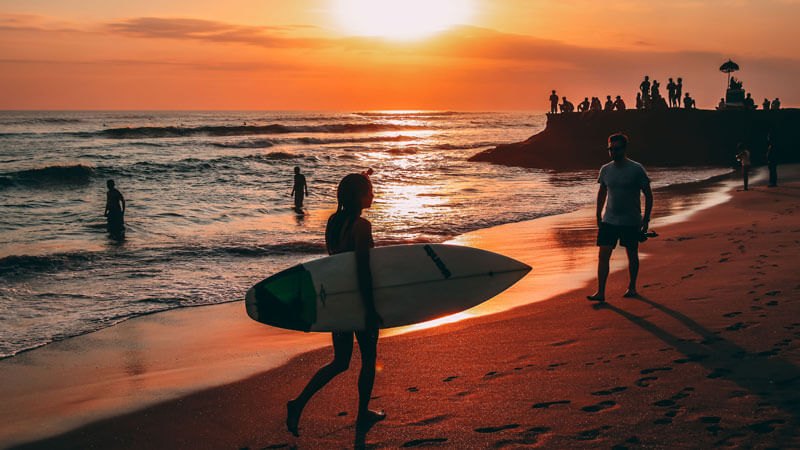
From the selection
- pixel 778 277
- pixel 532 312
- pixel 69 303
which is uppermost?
pixel 778 277

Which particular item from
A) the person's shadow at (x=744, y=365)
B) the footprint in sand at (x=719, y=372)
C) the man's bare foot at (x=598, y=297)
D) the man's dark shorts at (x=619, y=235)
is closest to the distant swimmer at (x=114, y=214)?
the man's bare foot at (x=598, y=297)

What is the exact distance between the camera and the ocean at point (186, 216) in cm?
951

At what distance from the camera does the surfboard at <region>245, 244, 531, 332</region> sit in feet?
13.3

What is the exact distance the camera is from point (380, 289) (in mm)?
4270

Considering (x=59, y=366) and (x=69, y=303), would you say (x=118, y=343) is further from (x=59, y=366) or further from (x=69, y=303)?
(x=69, y=303)

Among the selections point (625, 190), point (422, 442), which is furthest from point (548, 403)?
point (625, 190)

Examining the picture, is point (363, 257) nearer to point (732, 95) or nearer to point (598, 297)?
point (598, 297)

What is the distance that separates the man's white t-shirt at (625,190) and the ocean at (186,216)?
5.68 metres

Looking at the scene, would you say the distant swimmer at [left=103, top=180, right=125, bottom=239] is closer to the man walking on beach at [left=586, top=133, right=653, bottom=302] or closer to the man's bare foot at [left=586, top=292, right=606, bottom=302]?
the man's bare foot at [left=586, top=292, right=606, bottom=302]

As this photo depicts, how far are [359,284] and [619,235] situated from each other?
3.98 m

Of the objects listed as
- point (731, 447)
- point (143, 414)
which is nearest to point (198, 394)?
point (143, 414)

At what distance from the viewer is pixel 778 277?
21.6 feet

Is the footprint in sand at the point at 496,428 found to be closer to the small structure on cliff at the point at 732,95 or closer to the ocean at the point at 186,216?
the ocean at the point at 186,216

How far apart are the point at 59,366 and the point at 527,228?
36.0ft
